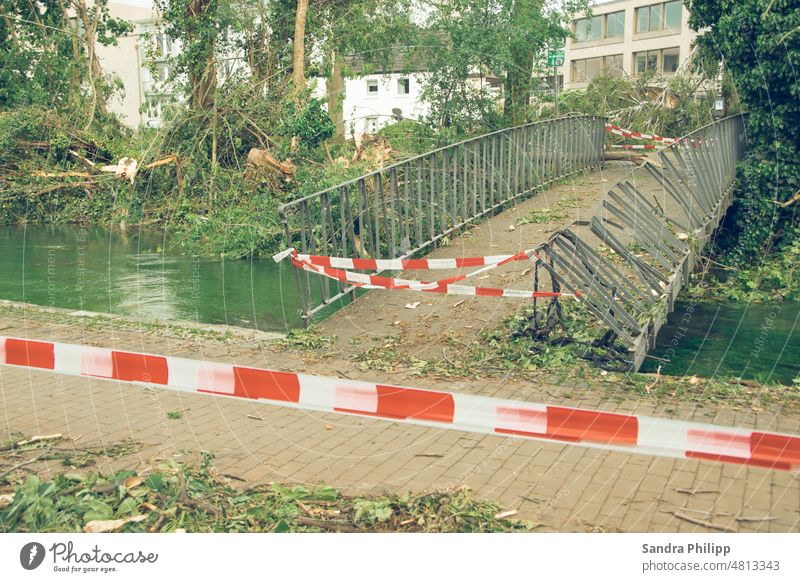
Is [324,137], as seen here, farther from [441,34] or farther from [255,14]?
[255,14]

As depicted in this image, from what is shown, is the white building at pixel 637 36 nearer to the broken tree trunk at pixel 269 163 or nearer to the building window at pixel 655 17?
the building window at pixel 655 17

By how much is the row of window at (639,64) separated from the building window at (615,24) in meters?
1.33

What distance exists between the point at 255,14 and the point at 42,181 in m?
6.81

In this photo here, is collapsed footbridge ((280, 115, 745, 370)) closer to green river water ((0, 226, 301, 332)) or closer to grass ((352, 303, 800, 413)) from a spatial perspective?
grass ((352, 303, 800, 413))

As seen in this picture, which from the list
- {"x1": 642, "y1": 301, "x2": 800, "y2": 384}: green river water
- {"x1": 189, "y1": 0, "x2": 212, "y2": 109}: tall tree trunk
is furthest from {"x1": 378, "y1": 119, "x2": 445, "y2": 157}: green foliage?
{"x1": 642, "y1": 301, "x2": 800, "y2": 384}: green river water

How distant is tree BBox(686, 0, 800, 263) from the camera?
12.9 metres

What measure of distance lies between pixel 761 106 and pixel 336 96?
9377 millimetres

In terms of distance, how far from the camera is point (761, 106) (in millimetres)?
13922

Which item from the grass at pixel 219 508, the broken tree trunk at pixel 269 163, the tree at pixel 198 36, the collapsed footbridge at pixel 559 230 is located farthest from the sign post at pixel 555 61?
the grass at pixel 219 508

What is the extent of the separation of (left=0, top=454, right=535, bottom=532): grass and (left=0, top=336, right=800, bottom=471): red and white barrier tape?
518 millimetres

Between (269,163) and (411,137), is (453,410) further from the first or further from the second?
(411,137)

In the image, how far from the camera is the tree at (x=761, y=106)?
12938 mm

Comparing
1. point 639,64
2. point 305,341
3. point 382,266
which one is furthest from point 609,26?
point 305,341
